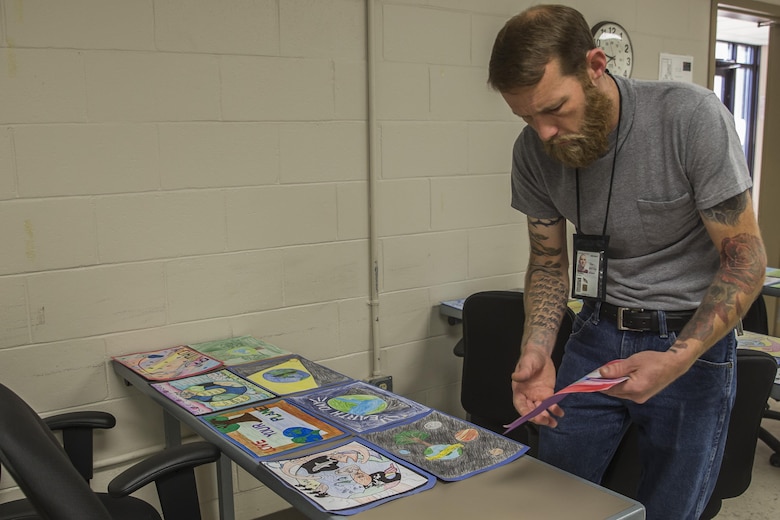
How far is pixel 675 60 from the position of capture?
3.88 meters

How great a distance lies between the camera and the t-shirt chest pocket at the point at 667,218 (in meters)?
1.57

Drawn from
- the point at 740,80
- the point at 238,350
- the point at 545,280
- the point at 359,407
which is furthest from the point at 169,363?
the point at 740,80

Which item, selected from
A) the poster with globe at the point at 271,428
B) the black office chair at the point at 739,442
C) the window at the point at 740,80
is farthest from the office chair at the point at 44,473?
the window at the point at 740,80

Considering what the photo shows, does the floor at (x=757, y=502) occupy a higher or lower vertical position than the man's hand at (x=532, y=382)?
lower

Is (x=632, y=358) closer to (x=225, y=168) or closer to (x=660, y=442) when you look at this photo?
(x=660, y=442)

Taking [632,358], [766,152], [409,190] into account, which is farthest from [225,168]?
[766,152]

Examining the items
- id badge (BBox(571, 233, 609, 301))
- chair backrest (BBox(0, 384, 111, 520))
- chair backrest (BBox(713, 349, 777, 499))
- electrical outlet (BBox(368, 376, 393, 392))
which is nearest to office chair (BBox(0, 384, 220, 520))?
chair backrest (BBox(0, 384, 111, 520))

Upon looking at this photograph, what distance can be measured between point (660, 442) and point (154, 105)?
1782mm

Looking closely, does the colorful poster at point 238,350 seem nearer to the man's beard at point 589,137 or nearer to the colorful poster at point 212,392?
the colorful poster at point 212,392

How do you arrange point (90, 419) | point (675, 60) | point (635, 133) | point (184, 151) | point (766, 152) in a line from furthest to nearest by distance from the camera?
point (766, 152), point (675, 60), point (184, 151), point (90, 419), point (635, 133)

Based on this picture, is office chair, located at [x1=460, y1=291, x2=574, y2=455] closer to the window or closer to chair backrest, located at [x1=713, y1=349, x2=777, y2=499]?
A: chair backrest, located at [x1=713, y1=349, x2=777, y2=499]

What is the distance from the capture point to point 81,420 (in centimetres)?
206

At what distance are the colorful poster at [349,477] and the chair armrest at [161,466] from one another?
28cm

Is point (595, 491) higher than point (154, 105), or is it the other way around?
point (154, 105)
